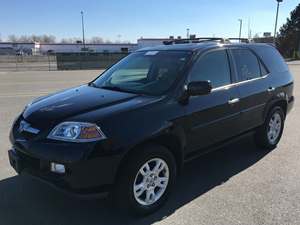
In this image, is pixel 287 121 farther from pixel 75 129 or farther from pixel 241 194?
pixel 75 129

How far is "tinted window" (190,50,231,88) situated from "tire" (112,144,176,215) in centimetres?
110

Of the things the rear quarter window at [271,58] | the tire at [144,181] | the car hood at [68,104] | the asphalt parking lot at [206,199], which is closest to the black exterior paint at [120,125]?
the car hood at [68,104]

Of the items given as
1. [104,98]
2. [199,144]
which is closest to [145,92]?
[104,98]

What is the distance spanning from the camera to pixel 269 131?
6.06 m

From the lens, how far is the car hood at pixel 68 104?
148 inches

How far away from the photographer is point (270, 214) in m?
3.85

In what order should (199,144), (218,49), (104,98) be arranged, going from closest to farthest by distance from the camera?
(104,98), (199,144), (218,49)

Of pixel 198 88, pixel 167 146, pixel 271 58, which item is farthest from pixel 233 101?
pixel 271 58

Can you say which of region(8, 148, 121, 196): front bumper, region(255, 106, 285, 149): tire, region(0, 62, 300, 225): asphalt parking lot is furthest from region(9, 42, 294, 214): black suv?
region(0, 62, 300, 225): asphalt parking lot

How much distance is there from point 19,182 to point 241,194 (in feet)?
9.14

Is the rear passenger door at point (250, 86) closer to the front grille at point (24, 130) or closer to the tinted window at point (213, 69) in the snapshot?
the tinted window at point (213, 69)

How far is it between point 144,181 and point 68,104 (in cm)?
120

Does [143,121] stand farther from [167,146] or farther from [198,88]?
[198,88]

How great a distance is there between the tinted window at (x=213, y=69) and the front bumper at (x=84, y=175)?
1.62 m
